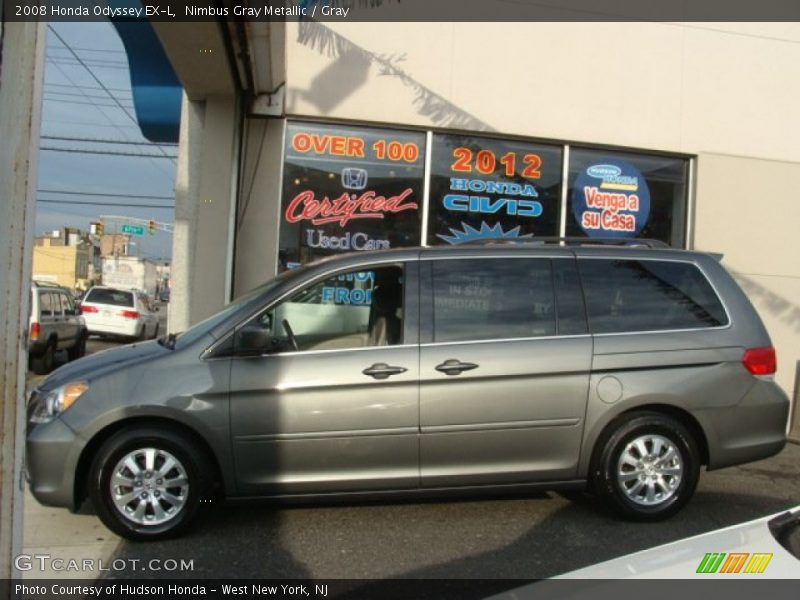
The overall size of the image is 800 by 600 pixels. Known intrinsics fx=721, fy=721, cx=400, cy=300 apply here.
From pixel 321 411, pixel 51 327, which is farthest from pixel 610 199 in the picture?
pixel 51 327

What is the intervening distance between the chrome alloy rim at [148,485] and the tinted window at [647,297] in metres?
2.98

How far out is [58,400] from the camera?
4.56 meters

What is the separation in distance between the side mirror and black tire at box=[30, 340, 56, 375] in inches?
415

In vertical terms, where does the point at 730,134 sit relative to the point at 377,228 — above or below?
above

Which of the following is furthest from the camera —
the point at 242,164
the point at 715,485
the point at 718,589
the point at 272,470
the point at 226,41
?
the point at 242,164

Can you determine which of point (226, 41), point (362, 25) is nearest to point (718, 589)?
point (226, 41)

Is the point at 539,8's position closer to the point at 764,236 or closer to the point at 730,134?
the point at 730,134

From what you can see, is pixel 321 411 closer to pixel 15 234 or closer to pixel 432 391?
pixel 432 391

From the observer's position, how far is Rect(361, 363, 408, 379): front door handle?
4.70 m

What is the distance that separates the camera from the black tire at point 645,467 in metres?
4.94

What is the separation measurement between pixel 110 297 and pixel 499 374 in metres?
19.5

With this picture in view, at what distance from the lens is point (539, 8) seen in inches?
376

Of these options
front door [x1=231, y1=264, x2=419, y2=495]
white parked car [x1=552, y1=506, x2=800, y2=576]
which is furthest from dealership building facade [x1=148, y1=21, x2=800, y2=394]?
white parked car [x1=552, y1=506, x2=800, y2=576]

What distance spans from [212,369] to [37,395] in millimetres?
1185
